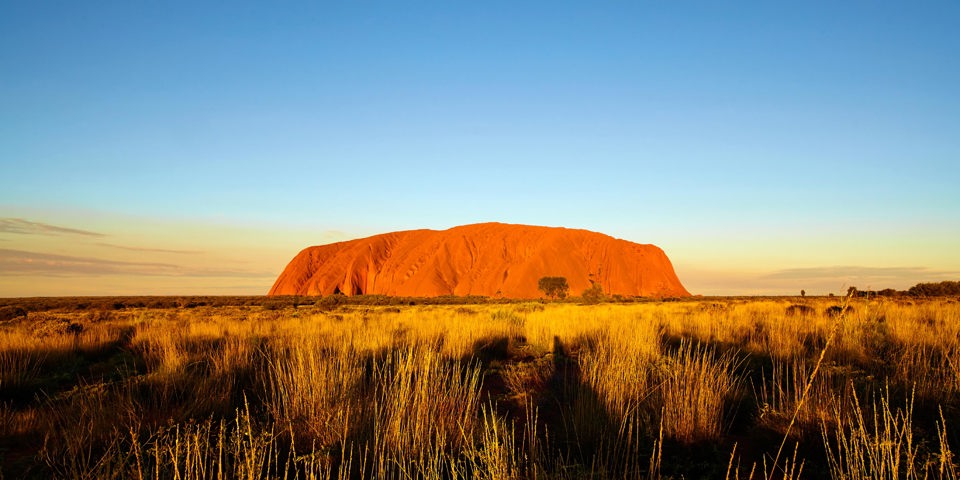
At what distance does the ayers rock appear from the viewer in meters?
73.3

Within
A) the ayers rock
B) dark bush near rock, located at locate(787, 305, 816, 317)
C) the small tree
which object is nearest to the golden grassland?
dark bush near rock, located at locate(787, 305, 816, 317)

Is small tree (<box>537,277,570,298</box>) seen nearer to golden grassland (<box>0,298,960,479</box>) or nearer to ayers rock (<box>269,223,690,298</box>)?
ayers rock (<box>269,223,690,298</box>)

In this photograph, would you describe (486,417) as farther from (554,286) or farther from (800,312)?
(554,286)

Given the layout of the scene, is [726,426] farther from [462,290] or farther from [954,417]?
[462,290]

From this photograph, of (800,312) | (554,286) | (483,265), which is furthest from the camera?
(483,265)

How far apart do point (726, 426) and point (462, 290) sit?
229 feet

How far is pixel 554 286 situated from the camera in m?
65.7

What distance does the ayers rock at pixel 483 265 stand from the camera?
241 feet

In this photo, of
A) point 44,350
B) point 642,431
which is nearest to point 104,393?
point 44,350

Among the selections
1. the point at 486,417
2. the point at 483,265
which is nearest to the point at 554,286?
the point at 483,265

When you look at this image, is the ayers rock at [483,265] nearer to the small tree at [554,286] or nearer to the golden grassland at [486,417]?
the small tree at [554,286]

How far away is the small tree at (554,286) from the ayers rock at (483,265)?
220 centimetres

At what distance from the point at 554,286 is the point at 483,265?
15.3 metres

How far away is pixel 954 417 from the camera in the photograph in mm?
4672
